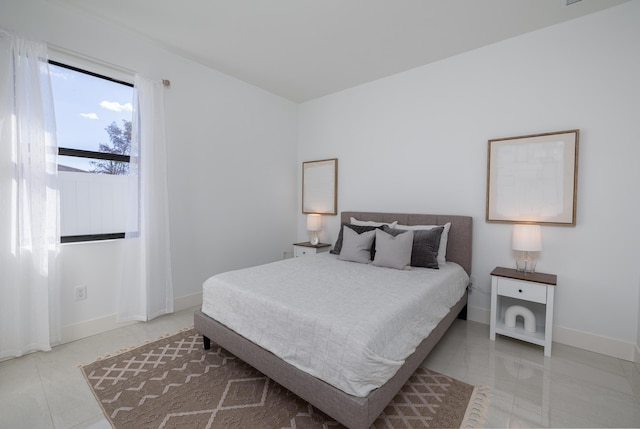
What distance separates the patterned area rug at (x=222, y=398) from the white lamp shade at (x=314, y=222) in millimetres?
2201

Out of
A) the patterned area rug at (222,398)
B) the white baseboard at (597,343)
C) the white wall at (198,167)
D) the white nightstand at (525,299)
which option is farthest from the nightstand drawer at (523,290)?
the white wall at (198,167)

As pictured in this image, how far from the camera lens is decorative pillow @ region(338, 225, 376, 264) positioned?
2945 millimetres

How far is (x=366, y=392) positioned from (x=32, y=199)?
283 centimetres

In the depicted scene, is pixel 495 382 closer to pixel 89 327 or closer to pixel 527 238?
pixel 527 238

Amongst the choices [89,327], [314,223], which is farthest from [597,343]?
[89,327]

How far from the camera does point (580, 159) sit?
2.44m

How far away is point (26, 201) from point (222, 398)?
2161 millimetres

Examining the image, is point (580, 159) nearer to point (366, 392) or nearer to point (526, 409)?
point (526, 409)

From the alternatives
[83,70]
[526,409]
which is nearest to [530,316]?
[526,409]

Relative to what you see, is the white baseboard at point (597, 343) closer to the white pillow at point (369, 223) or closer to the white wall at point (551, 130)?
the white wall at point (551, 130)

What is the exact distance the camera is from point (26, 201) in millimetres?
2197

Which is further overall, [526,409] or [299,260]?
[299,260]

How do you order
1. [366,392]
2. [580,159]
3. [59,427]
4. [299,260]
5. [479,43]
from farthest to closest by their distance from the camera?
[299,260]
[479,43]
[580,159]
[59,427]
[366,392]

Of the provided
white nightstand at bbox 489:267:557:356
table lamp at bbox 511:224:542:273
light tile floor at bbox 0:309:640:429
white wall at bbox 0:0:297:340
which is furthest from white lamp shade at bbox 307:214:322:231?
table lamp at bbox 511:224:542:273
